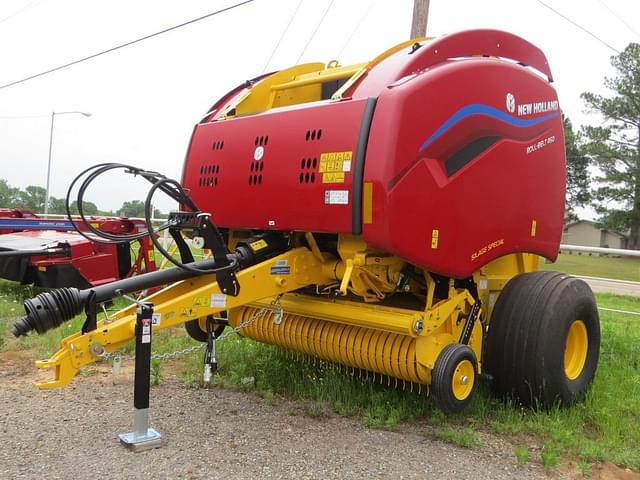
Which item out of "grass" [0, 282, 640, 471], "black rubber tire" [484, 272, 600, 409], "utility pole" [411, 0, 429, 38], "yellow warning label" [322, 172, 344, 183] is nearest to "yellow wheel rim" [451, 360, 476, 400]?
"grass" [0, 282, 640, 471]

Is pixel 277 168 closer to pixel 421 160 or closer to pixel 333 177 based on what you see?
pixel 333 177

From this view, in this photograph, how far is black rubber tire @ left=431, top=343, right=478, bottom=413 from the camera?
4.02 meters

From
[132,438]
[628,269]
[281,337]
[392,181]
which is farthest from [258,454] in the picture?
[628,269]

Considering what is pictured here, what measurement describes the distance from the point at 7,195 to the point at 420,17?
53.4 metres

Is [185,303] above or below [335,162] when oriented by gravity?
below

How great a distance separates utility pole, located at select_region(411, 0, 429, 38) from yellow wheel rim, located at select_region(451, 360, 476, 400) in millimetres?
5913

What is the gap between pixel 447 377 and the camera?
4.02m

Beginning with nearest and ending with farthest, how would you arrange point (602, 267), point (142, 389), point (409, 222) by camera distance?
point (142, 389) < point (409, 222) < point (602, 267)

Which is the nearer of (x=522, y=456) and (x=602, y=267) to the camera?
(x=522, y=456)

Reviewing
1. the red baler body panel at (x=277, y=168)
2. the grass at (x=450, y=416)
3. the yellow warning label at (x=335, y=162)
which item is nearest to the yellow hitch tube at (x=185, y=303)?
the red baler body panel at (x=277, y=168)

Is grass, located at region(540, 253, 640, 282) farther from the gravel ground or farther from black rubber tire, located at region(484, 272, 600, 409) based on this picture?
the gravel ground

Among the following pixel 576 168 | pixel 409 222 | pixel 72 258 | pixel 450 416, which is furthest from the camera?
pixel 576 168

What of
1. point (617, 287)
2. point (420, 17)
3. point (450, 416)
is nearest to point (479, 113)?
point (450, 416)

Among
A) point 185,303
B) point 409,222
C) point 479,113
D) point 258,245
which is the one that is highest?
point 479,113
